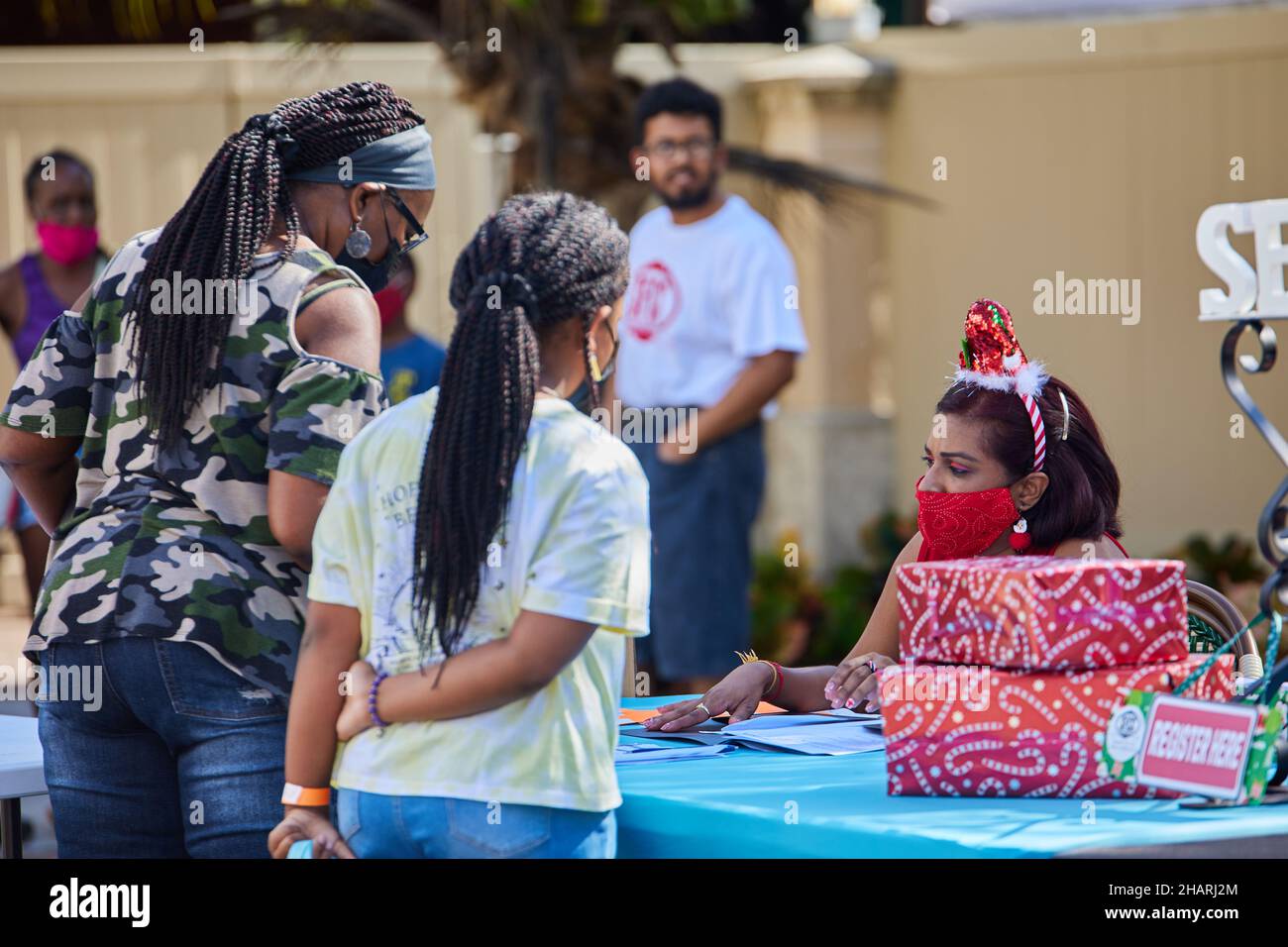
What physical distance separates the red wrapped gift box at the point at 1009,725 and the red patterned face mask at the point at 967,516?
2.18 feet

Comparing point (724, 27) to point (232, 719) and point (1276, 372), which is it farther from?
point (232, 719)

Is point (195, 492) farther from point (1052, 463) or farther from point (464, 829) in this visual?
point (1052, 463)

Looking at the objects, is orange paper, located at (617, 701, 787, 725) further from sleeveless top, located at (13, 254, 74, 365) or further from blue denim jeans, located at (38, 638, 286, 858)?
sleeveless top, located at (13, 254, 74, 365)

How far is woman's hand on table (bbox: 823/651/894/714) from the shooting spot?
121 inches

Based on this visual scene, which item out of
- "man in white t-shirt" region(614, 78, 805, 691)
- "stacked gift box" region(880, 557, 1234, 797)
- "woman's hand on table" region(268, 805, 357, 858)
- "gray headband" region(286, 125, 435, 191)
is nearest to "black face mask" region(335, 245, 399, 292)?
"gray headband" region(286, 125, 435, 191)

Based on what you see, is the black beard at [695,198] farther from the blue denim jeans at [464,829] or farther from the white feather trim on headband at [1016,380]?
the blue denim jeans at [464,829]

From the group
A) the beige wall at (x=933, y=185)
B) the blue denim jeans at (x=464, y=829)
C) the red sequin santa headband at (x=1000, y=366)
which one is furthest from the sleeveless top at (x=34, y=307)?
the blue denim jeans at (x=464, y=829)

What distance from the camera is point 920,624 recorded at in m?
2.44

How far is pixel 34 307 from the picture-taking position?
6430 millimetres

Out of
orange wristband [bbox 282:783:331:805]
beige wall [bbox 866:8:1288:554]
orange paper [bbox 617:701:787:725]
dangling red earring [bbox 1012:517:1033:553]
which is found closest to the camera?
orange wristband [bbox 282:783:331:805]

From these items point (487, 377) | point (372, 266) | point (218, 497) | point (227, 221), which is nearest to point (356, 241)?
point (372, 266)

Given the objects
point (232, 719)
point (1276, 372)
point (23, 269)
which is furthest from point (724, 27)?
point (232, 719)

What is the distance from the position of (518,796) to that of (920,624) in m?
0.58

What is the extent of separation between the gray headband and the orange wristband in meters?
0.94
